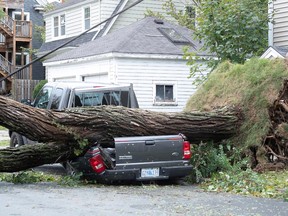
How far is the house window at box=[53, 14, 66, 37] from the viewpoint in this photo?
1496 inches

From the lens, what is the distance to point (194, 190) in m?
11.9

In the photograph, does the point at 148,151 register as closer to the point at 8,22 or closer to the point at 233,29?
the point at 233,29

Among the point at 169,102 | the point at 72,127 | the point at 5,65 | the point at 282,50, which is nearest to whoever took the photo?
the point at 72,127

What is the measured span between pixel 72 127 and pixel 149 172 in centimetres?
161

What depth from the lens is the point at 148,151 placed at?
40.4ft

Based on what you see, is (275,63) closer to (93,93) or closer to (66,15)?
(93,93)

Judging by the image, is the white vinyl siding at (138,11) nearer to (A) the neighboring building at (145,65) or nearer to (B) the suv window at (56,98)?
(A) the neighboring building at (145,65)

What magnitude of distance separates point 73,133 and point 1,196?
2443mm

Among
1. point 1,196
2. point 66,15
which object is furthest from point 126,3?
point 1,196

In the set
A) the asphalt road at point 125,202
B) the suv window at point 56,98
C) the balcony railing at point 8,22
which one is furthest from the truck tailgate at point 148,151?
the balcony railing at point 8,22

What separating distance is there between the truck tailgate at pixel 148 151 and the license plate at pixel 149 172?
0.29 feet

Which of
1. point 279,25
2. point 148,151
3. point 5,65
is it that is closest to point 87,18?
point 5,65

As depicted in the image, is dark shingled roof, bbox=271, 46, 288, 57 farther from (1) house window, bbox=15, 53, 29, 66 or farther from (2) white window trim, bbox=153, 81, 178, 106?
(1) house window, bbox=15, 53, 29, 66

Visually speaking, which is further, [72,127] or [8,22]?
[8,22]
